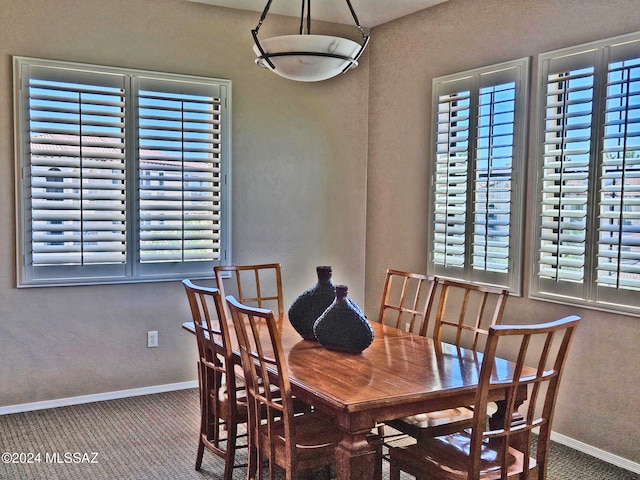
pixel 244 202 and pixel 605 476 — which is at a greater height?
pixel 244 202

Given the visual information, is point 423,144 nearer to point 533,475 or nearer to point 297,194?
point 297,194

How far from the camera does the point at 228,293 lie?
4582mm

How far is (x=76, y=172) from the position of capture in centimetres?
398

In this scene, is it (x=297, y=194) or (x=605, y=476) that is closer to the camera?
(x=605, y=476)

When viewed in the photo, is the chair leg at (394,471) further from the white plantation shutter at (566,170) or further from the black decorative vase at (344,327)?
the white plantation shutter at (566,170)

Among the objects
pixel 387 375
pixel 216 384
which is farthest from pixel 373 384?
pixel 216 384

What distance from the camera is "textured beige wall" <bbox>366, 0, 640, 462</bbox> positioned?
323 cm

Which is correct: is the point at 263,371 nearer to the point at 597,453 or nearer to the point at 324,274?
the point at 324,274

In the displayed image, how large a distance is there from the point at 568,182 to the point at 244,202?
2312 mm

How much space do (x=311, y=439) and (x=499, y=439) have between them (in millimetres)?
757

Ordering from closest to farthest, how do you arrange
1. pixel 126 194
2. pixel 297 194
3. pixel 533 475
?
pixel 533 475
pixel 126 194
pixel 297 194

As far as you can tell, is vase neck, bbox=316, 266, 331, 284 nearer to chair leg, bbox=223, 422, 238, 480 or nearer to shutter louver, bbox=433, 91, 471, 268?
chair leg, bbox=223, 422, 238, 480

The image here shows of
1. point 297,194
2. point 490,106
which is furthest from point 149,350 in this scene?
point 490,106

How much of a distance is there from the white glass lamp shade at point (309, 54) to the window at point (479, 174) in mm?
1436
